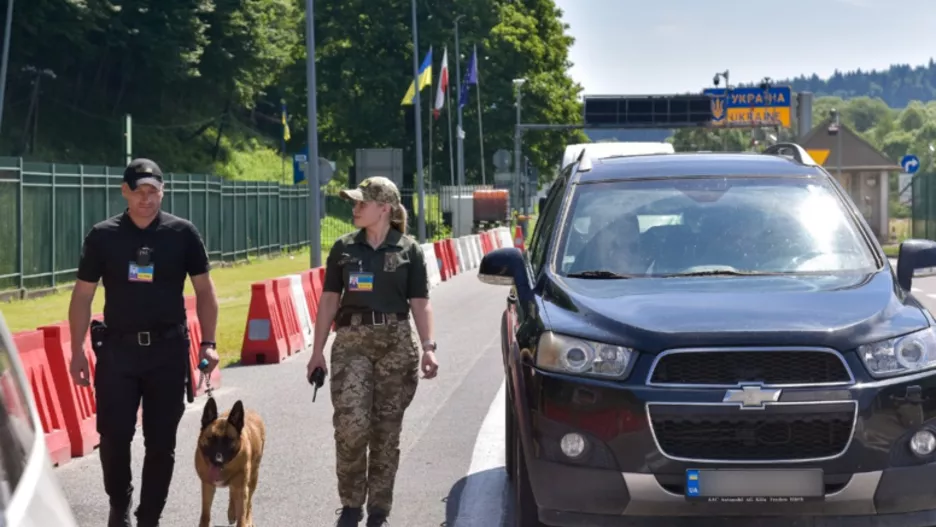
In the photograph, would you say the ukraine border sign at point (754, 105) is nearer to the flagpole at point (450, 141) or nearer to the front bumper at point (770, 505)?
the flagpole at point (450, 141)

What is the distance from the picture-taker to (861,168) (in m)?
76.8

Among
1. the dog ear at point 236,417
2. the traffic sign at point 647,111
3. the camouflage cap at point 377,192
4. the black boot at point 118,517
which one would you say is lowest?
the black boot at point 118,517

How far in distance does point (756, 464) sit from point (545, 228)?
2.58 meters

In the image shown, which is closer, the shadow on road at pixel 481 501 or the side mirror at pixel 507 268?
the side mirror at pixel 507 268

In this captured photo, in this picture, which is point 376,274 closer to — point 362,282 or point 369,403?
point 362,282

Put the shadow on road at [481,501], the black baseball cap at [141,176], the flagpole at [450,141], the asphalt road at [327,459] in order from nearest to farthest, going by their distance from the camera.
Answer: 1. the black baseball cap at [141,176]
2. the shadow on road at [481,501]
3. the asphalt road at [327,459]
4. the flagpole at [450,141]

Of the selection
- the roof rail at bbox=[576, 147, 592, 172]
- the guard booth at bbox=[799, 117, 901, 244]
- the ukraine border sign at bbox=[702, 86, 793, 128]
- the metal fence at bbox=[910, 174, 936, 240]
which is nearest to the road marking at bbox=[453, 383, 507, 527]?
the roof rail at bbox=[576, 147, 592, 172]

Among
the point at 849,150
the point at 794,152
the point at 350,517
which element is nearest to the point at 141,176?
the point at 350,517

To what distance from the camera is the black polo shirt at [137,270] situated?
6.81 metres

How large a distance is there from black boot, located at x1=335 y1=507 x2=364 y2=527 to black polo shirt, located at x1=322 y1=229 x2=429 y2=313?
0.97 metres

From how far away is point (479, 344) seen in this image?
1736 cm

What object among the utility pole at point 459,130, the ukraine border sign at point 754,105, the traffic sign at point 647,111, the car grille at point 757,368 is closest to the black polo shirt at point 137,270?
the car grille at point 757,368

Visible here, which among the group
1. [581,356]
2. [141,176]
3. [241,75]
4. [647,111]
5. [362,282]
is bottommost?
[581,356]

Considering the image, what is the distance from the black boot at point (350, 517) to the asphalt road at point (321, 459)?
16cm
